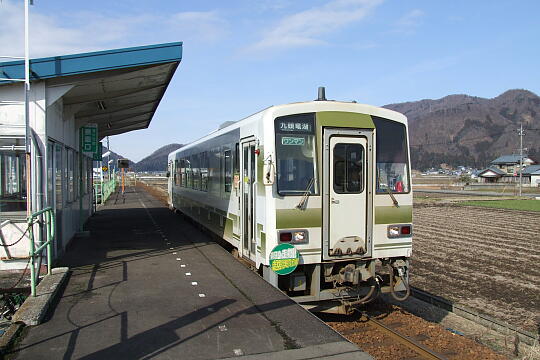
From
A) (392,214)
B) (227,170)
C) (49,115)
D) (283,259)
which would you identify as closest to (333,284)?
(283,259)

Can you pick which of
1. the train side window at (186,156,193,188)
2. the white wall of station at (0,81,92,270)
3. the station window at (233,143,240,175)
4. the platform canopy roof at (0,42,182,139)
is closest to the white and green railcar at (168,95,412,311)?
the station window at (233,143,240,175)

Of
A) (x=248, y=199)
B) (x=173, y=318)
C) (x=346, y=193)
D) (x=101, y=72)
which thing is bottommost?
(x=173, y=318)

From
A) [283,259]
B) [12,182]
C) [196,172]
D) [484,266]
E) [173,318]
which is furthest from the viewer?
[196,172]

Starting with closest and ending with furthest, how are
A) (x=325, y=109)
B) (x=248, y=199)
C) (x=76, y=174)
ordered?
(x=325, y=109)
(x=248, y=199)
(x=76, y=174)

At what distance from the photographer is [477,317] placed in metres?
7.59

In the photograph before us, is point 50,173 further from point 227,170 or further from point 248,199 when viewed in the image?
point 248,199

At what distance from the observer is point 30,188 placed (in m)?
7.98

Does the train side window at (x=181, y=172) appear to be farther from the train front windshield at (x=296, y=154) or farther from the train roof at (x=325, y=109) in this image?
the train front windshield at (x=296, y=154)

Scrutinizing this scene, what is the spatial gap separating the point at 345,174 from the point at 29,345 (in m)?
4.62

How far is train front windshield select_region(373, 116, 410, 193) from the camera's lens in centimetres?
731

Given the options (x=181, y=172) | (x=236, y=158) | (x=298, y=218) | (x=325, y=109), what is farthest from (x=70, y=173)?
(x=325, y=109)

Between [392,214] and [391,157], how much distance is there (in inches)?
35.2

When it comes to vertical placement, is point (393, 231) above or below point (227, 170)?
below

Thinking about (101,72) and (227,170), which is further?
(227,170)
